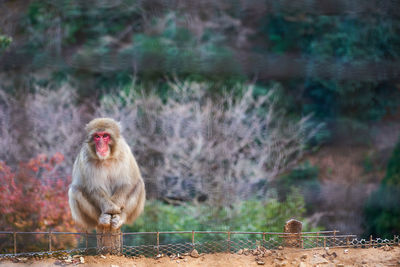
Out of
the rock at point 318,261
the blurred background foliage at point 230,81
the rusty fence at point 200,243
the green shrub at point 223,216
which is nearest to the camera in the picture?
the blurred background foliage at point 230,81

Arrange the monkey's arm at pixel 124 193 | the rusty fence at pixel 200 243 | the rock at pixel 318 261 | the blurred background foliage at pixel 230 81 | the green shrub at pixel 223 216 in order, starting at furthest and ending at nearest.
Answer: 1. the green shrub at pixel 223 216
2. the monkey's arm at pixel 124 193
3. the rusty fence at pixel 200 243
4. the rock at pixel 318 261
5. the blurred background foliage at pixel 230 81

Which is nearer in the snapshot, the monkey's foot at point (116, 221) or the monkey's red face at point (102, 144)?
the monkey's red face at point (102, 144)

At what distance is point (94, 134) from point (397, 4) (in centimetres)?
163

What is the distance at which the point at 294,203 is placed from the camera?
7.86 ft

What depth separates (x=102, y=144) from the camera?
6.36ft

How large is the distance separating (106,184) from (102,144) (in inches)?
12.0

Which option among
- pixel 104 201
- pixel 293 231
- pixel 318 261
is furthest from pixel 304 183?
pixel 104 201

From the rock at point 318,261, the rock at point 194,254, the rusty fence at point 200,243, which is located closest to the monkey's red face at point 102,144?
the rusty fence at point 200,243

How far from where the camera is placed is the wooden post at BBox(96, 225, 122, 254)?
6.56 feet

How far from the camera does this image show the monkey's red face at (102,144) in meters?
1.94

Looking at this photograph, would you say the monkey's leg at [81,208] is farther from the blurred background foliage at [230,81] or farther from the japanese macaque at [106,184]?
the blurred background foliage at [230,81]

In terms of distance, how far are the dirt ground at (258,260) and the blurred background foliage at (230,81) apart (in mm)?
223

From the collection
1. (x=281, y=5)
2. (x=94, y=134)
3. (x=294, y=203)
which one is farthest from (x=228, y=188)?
(x=281, y=5)

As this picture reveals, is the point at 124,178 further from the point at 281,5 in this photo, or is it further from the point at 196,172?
the point at 281,5
